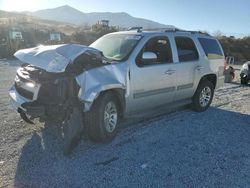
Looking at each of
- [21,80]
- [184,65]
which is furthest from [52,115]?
[184,65]

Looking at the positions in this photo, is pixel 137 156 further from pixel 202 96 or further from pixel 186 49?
pixel 202 96

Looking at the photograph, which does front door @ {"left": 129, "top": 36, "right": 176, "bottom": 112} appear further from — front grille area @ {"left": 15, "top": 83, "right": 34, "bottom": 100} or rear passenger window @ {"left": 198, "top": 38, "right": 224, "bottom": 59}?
front grille area @ {"left": 15, "top": 83, "right": 34, "bottom": 100}

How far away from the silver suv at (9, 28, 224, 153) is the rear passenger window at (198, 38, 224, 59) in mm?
512

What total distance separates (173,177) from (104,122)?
1591mm

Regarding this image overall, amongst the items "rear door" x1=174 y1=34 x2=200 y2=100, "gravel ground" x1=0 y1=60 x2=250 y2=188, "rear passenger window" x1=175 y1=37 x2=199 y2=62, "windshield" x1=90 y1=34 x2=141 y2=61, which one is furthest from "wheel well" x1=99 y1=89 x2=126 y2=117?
"rear passenger window" x1=175 y1=37 x2=199 y2=62

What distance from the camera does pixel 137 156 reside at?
5.59m

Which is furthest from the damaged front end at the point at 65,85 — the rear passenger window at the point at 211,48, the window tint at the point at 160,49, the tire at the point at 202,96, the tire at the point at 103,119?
the rear passenger window at the point at 211,48

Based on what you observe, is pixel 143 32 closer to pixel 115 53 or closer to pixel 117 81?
pixel 115 53

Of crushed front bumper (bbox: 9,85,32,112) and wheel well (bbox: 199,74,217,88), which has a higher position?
crushed front bumper (bbox: 9,85,32,112)

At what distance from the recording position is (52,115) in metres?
5.54

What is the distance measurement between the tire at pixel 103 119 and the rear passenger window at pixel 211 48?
141 inches

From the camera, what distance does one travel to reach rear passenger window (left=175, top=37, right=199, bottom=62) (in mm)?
7929

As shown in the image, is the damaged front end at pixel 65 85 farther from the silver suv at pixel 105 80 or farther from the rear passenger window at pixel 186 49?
the rear passenger window at pixel 186 49

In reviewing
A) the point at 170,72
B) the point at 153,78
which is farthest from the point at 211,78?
the point at 153,78
